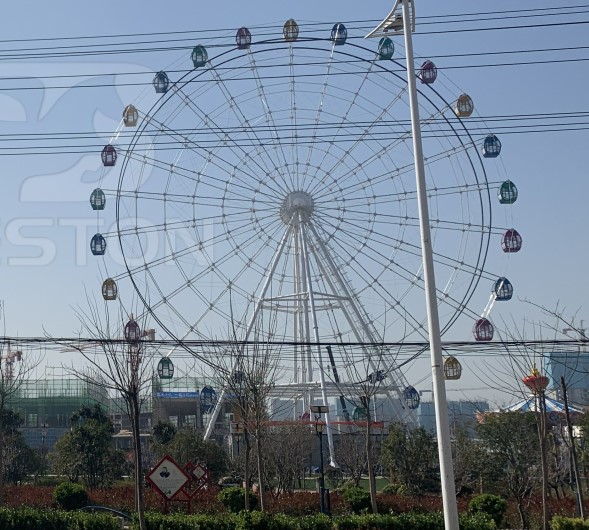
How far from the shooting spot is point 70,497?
92.3 feet

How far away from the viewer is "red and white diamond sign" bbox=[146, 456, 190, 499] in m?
19.5

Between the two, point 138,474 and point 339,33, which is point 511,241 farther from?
point 138,474

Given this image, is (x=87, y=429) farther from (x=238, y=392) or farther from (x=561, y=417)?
(x=561, y=417)

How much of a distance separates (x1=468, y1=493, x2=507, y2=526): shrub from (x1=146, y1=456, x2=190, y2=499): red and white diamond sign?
8.47 m

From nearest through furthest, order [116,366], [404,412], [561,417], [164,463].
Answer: [164,463]
[116,366]
[404,412]
[561,417]

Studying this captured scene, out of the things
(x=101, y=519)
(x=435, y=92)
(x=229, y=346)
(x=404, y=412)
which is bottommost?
(x=101, y=519)

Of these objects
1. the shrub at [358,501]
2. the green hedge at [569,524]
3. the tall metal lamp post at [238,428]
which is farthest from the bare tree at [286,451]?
the green hedge at [569,524]

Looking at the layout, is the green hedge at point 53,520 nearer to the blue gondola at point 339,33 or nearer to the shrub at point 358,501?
the shrub at point 358,501

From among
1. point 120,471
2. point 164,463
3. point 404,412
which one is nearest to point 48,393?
point 120,471

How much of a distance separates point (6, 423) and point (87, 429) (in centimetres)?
1098

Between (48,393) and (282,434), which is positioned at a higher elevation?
(48,393)

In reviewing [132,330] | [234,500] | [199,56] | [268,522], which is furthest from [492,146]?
[268,522]

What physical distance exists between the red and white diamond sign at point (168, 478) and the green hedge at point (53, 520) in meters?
3.09

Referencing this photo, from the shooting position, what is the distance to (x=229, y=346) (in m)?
29.5
